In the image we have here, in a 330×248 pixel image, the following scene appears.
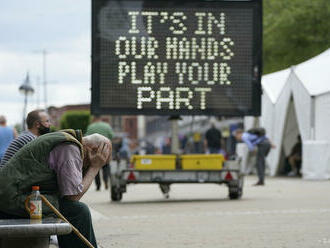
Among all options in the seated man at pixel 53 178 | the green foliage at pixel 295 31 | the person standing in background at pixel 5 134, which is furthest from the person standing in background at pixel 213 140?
the seated man at pixel 53 178

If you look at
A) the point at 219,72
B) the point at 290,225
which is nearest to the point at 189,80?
the point at 219,72

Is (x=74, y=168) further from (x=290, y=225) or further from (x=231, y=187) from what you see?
(x=231, y=187)

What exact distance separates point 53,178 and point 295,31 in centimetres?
4511

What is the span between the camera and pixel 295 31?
2048 inches

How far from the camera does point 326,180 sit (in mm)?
29984

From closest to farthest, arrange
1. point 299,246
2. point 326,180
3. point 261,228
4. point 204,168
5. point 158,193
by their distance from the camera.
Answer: point 299,246, point 261,228, point 204,168, point 158,193, point 326,180

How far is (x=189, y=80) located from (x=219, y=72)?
579mm

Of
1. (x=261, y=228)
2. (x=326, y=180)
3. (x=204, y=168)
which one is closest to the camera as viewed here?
(x=261, y=228)

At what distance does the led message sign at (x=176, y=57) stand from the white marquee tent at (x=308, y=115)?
8831 mm

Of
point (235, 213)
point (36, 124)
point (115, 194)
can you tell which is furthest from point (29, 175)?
point (115, 194)

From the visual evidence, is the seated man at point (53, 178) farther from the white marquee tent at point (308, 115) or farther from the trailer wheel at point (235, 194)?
the white marquee tent at point (308, 115)

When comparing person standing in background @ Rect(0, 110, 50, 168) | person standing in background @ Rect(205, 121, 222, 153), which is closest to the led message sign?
person standing in background @ Rect(0, 110, 50, 168)

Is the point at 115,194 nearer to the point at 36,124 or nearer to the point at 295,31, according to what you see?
the point at 36,124

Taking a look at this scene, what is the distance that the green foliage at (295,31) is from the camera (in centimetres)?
5100
